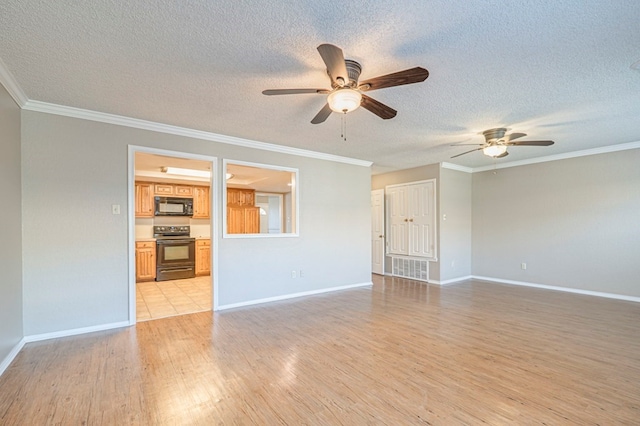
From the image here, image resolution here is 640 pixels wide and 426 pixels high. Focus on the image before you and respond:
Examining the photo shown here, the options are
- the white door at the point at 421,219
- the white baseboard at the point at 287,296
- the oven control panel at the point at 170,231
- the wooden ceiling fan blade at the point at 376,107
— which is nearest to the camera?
the wooden ceiling fan blade at the point at 376,107

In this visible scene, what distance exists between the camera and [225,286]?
Answer: 4.32 m

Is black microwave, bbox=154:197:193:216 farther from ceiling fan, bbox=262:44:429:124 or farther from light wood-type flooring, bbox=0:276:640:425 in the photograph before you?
ceiling fan, bbox=262:44:429:124

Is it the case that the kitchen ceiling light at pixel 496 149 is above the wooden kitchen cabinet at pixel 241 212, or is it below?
above

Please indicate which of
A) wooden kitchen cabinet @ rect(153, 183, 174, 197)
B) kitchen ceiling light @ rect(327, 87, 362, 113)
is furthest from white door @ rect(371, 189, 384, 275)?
kitchen ceiling light @ rect(327, 87, 362, 113)

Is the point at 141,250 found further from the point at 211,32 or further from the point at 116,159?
the point at 211,32

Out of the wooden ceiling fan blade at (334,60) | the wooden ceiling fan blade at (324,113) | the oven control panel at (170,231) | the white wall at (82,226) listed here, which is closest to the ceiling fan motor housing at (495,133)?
the wooden ceiling fan blade at (324,113)

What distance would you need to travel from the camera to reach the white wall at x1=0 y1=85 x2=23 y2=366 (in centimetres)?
255

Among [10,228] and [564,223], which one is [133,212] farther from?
[564,223]

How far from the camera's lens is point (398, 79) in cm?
208

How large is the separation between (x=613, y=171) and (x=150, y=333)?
23.8 ft

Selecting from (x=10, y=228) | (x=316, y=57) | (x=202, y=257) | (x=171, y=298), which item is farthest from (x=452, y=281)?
(x=10, y=228)

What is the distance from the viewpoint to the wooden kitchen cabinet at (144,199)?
6.75 m

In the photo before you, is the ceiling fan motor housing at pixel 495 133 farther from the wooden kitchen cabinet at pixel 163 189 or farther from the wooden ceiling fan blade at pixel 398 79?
the wooden kitchen cabinet at pixel 163 189

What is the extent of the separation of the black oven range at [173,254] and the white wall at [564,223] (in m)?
6.53
